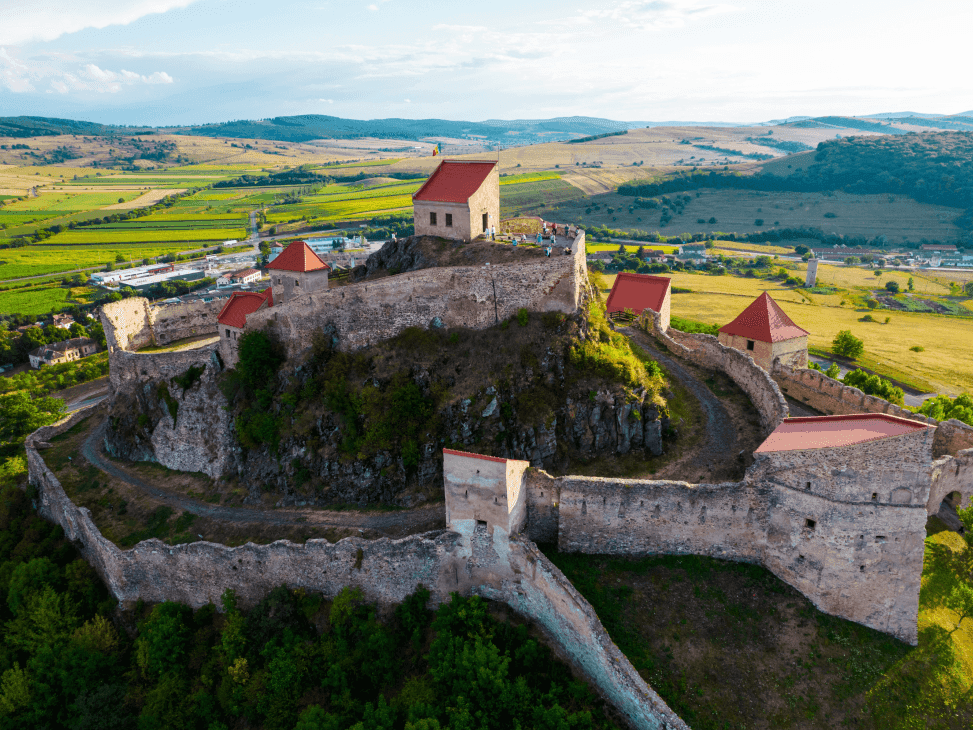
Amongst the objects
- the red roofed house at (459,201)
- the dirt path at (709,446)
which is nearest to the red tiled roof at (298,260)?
the red roofed house at (459,201)

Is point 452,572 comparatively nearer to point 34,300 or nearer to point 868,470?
point 868,470

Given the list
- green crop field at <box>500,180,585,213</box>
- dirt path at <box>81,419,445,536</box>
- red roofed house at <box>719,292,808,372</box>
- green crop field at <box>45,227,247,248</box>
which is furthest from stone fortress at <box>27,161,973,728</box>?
green crop field at <box>45,227,247,248</box>

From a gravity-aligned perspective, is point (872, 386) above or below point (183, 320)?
below

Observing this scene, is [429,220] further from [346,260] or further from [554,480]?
[346,260]

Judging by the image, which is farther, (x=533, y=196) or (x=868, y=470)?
(x=533, y=196)

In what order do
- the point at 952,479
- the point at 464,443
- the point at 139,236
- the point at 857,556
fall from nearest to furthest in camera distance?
the point at 857,556 < the point at 952,479 < the point at 464,443 < the point at 139,236

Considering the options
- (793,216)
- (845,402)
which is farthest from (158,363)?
(793,216)

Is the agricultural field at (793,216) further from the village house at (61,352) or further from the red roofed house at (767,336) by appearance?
the red roofed house at (767,336)

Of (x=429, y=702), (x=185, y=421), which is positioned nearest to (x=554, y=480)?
(x=429, y=702)
